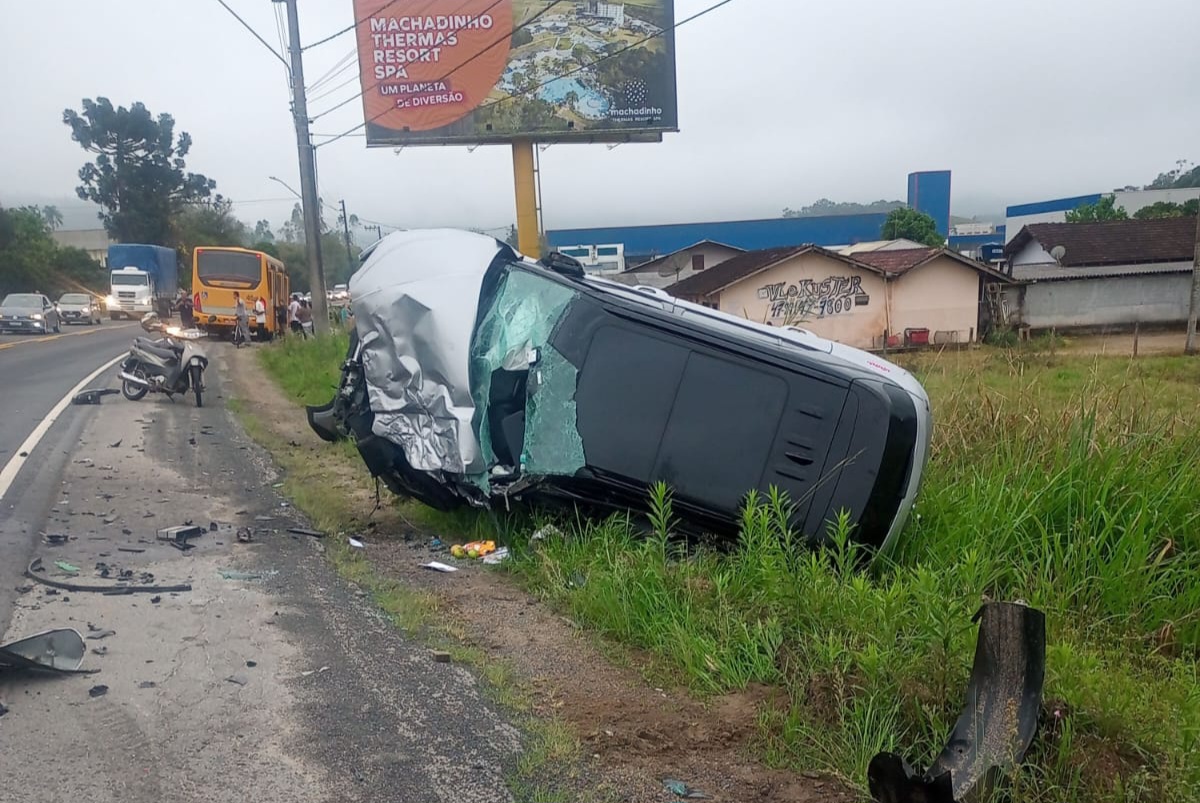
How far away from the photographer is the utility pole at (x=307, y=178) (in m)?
19.2

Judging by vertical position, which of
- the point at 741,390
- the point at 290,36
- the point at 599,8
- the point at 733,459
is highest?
the point at 599,8

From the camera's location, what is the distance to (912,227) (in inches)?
2219

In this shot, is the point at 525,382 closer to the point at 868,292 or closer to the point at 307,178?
the point at 307,178

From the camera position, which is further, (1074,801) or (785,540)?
(785,540)

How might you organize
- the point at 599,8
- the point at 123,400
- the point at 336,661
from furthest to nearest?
the point at 599,8 < the point at 123,400 < the point at 336,661

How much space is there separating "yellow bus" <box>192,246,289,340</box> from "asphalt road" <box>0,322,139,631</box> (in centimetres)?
395

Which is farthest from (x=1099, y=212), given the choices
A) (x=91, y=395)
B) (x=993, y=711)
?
(x=993, y=711)

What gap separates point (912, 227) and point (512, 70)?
38.7 m

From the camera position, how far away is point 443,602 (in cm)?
506

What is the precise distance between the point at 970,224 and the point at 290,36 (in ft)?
275

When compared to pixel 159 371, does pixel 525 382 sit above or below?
above

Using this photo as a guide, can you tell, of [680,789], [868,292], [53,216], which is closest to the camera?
[680,789]

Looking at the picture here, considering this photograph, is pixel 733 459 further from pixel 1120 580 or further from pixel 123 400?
pixel 123 400

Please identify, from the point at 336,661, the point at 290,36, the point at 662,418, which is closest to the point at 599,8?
the point at 290,36
